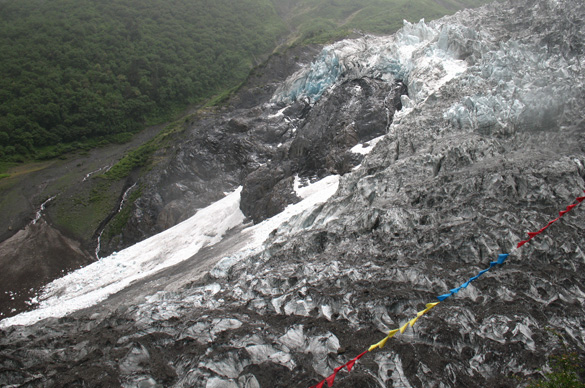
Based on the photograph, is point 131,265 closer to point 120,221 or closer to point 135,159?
point 120,221

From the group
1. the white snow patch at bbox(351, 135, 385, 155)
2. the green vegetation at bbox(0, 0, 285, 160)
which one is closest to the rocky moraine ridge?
the white snow patch at bbox(351, 135, 385, 155)

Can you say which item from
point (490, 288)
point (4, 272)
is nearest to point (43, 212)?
point (4, 272)

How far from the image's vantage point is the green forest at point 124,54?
6412 centimetres

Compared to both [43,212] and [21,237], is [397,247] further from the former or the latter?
[43,212]

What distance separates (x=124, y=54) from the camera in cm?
8469

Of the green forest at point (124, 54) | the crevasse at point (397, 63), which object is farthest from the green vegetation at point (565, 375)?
the green forest at point (124, 54)

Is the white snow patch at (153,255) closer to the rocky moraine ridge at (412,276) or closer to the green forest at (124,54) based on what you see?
the rocky moraine ridge at (412,276)

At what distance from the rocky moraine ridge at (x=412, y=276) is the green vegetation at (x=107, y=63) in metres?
47.8

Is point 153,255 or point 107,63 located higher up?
point 107,63

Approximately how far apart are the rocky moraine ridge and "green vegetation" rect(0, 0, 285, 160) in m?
47.8

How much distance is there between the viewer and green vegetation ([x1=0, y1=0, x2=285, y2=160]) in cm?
6362

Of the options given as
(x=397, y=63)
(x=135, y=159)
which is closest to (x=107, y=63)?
(x=135, y=159)

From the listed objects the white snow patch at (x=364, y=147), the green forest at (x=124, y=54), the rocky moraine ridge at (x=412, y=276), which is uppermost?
the green forest at (x=124, y=54)

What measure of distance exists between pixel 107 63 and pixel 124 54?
547 cm
